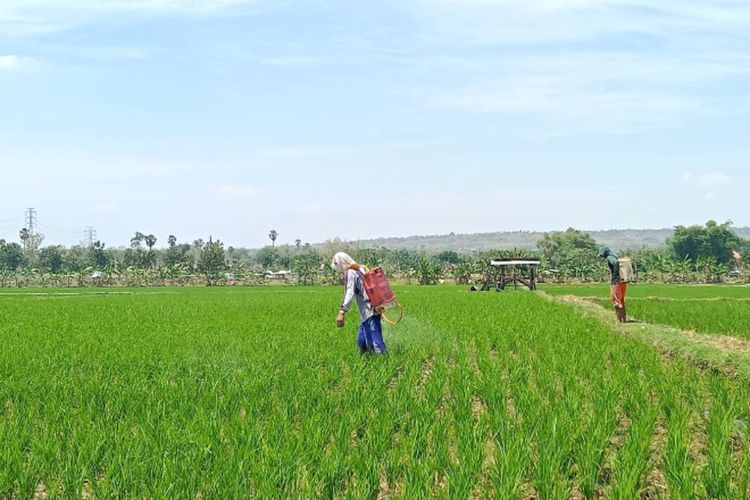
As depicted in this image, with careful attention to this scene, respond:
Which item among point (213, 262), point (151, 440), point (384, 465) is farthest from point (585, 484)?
point (213, 262)

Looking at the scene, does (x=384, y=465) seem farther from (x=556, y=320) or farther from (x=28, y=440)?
(x=556, y=320)

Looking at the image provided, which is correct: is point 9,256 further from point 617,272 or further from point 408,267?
point 617,272

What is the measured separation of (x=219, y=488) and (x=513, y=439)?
72.1 inches

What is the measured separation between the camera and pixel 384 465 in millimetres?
4484

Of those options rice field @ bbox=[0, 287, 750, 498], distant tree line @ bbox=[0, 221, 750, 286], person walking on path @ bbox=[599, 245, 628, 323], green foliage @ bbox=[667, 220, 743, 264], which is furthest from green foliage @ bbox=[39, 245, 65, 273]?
rice field @ bbox=[0, 287, 750, 498]

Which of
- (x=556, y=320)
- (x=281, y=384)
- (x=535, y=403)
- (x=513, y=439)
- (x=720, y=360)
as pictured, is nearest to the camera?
(x=513, y=439)

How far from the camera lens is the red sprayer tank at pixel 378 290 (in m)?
8.23

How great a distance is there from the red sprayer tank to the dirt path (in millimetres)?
3602

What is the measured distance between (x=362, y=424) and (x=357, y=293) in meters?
2.89

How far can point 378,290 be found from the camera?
8.26m

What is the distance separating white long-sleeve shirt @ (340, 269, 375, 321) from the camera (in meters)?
8.27

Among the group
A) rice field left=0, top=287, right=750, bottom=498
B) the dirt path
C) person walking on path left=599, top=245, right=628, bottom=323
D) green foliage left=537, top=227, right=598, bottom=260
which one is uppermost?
green foliage left=537, top=227, right=598, bottom=260

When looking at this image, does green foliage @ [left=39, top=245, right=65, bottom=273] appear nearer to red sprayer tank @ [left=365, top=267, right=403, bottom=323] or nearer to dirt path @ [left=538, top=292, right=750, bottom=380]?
dirt path @ [left=538, top=292, right=750, bottom=380]

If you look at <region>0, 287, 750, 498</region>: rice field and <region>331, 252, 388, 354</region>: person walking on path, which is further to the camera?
<region>331, 252, 388, 354</region>: person walking on path
